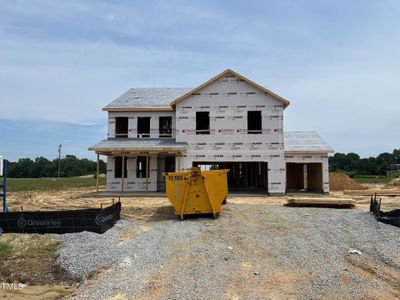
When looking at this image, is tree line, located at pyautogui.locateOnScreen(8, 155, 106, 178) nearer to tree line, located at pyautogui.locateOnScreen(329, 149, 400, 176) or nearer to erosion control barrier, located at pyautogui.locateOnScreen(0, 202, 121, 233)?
tree line, located at pyautogui.locateOnScreen(329, 149, 400, 176)

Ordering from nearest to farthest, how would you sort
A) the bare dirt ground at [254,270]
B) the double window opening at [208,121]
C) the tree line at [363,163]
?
the bare dirt ground at [254,270], the double window opening at [208,121], the tree line at [363,163]

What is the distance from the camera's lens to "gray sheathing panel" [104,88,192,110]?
25.5 m

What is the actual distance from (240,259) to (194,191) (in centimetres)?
497

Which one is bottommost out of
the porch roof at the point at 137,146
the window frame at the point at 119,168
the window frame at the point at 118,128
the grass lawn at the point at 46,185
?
the grass lawn at the point at 46,185

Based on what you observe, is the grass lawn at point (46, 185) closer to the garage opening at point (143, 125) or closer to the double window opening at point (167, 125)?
the double window opening at point (167, 125)

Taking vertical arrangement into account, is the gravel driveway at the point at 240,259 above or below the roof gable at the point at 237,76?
below

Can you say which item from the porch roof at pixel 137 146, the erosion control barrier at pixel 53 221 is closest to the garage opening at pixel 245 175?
the porch roof at pixel 137 146

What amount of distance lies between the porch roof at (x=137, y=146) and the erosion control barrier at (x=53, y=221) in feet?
36.0

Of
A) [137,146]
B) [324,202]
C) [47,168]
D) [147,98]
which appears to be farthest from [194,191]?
[47,168]

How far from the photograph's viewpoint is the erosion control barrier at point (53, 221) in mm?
11625

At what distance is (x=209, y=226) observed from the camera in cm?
1265

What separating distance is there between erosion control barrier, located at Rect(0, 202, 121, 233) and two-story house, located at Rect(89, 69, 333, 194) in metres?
11.0

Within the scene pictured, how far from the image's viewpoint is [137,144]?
78.2 feet

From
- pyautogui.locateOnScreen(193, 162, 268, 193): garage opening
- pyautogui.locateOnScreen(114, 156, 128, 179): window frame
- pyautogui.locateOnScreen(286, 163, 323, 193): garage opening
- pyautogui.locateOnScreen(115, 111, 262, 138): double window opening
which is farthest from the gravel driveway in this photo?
pyautogui.locateOnScreen(193, 162, 268, 193): garage opening
